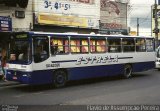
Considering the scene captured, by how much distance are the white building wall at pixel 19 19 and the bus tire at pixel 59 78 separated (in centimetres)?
813

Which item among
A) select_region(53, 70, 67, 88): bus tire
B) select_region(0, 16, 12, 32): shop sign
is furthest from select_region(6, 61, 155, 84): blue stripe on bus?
select_region(0, 16, 12, 32): shop sign

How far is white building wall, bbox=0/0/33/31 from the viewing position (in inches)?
918

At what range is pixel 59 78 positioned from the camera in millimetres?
16578

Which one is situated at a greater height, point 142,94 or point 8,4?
point 8,4

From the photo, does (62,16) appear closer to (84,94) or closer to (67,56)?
(67,56)

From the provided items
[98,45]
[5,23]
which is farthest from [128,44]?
[5,23]

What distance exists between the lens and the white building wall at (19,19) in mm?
23312

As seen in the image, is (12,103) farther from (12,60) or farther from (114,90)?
(114,90)

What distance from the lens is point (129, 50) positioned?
2092cm

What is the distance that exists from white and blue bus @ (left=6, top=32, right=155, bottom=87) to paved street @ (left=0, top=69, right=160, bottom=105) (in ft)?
2.03

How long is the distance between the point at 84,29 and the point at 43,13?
191 inches

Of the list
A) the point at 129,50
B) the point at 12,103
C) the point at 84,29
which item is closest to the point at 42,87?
the point at 12,103

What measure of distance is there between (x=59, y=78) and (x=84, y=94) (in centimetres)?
247

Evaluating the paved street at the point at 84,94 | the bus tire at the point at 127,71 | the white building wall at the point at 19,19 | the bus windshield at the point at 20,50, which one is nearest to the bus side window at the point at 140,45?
the bus tire at the point at 127,71
